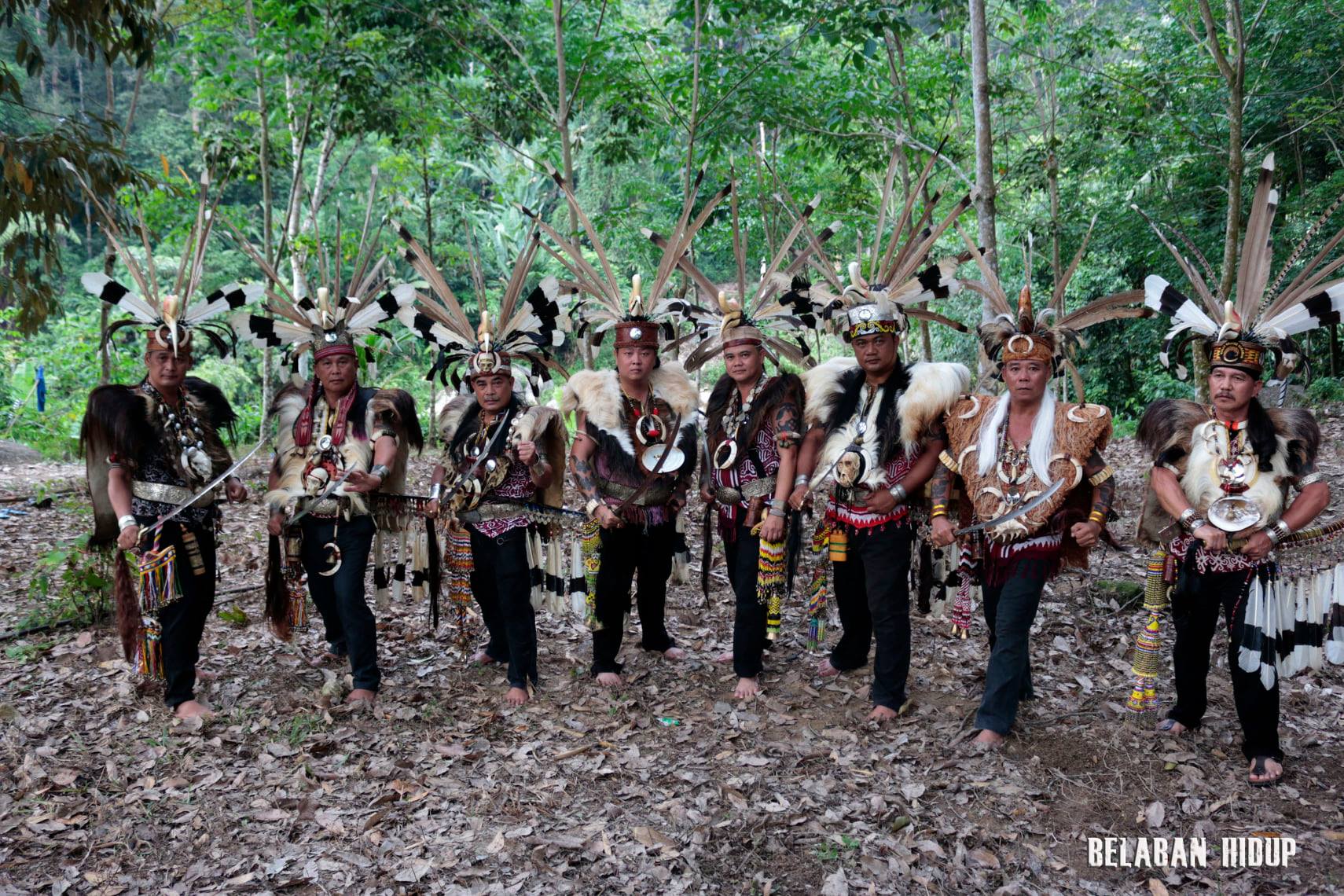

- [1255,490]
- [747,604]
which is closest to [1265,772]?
[1255,490]

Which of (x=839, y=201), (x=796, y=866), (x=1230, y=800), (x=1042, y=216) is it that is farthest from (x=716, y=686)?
(x=1042, y=216)

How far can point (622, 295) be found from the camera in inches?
201

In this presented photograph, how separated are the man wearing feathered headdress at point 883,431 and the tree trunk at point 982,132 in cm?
181

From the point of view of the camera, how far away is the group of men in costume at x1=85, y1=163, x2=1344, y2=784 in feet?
12.6

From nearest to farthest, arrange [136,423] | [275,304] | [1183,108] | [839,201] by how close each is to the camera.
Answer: [136,423] < [275,304] < [1183,108] < [839,201]

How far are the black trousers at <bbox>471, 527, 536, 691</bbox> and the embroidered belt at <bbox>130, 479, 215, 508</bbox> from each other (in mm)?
1388

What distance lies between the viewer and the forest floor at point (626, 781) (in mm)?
3312

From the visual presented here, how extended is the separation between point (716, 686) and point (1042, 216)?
10142 millimetres

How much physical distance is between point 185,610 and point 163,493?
1.93ft

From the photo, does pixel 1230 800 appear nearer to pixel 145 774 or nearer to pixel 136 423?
pixel 145 774

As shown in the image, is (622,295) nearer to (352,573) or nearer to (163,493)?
(352,573)

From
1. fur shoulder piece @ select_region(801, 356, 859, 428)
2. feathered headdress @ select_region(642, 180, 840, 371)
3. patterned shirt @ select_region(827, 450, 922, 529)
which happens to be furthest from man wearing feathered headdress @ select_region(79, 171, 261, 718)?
patterned shirt @ select_region(827, 450, 922, 529)

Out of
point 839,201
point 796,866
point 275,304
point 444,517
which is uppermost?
point 839,201

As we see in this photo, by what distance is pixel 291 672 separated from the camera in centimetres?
515
